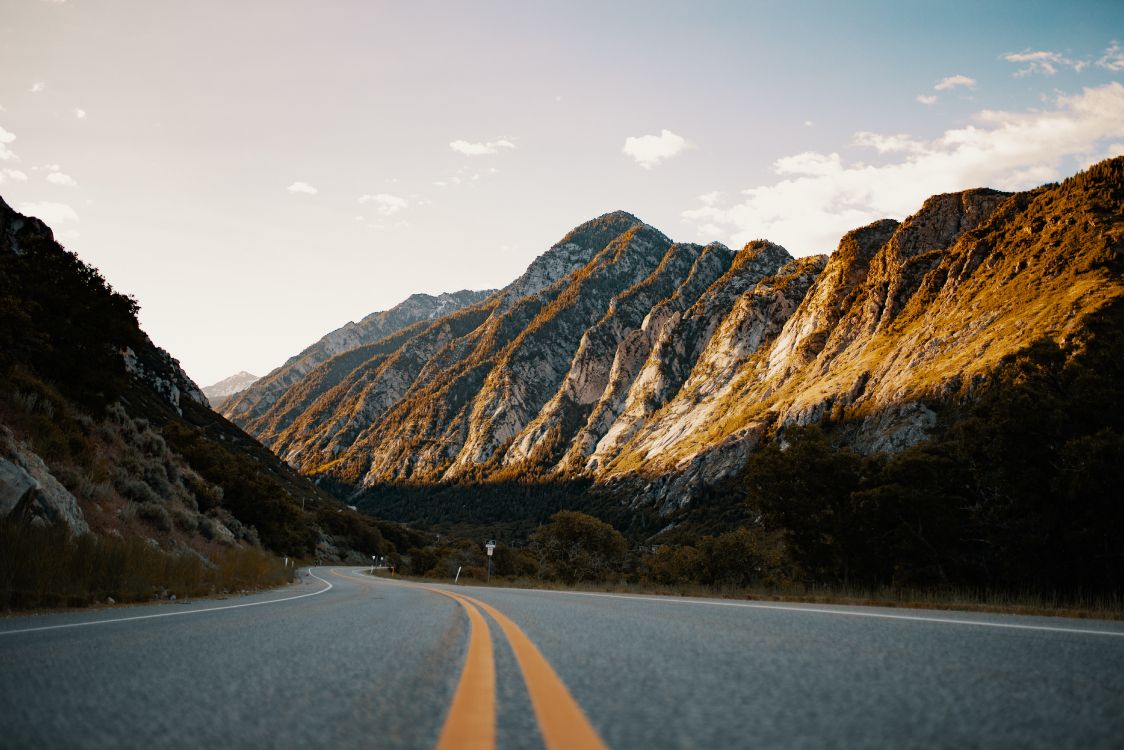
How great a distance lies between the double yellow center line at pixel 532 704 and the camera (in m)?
2.20

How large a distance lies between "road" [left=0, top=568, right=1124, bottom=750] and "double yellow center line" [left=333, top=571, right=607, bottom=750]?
15 millimetres

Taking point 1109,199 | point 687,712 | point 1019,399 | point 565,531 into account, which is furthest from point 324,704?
point 1109,199

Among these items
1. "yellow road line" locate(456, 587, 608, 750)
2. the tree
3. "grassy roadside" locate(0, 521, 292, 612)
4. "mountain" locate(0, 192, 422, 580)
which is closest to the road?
"yellow road line" locate(456, 587, 608, 750)

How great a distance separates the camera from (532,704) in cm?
280

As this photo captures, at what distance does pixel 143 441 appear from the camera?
25.7 meters

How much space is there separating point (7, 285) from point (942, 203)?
680 ft

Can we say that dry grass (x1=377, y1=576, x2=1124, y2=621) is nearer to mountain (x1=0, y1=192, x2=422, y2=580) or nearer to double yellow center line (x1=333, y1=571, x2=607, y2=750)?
double yellow center line (x1=333, y1=571, x2=607, y2=750)

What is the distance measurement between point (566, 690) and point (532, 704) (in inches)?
15.1

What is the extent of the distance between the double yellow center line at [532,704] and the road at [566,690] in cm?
2

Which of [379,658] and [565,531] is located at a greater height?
[379,658]

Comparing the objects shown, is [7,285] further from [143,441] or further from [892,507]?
[892,507]

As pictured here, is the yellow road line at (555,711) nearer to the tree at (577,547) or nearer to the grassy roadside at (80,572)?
the grassy roadside at (80,572)

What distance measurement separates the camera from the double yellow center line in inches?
86.5

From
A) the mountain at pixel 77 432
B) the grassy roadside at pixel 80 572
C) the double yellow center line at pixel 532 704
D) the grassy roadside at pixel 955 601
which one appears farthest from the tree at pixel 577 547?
the double yellow center line at pixel 532 704
